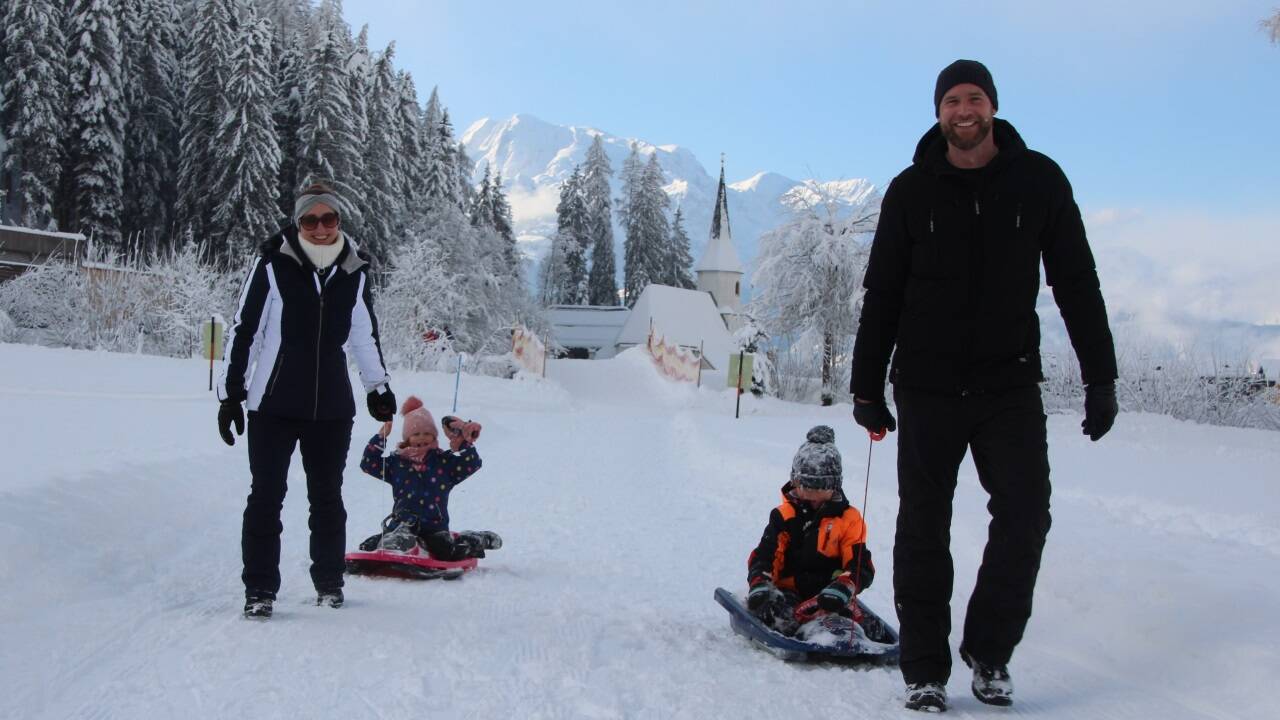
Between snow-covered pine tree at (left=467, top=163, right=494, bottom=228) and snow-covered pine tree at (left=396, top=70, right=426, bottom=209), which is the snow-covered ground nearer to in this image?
snow-covered pine tree at (left=396, top=70, right=426, bottom=209)

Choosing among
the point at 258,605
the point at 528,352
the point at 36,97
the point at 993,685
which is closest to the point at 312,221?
the point at 258,605

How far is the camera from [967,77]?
3490 millimetres

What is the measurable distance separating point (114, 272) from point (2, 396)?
50.0 feet

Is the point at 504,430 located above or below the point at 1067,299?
below

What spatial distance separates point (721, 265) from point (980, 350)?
254 ft

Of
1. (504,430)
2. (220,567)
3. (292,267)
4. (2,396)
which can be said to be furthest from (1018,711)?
(504,430)

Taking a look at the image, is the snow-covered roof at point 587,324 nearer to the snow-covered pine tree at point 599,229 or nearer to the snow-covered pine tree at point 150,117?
the snow-covered pine tree at point 599,229

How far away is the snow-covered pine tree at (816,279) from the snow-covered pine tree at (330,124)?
17905mm

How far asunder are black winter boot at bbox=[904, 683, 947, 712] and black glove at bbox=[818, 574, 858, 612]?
89 cm

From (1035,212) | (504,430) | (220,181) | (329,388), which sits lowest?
(504,430)

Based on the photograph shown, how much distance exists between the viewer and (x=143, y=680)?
338 centimetres

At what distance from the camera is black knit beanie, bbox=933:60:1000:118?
11.4 feet

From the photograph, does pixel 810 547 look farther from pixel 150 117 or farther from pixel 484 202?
pixel 484 202

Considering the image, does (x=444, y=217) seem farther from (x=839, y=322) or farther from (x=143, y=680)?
(x=143, y=680)
